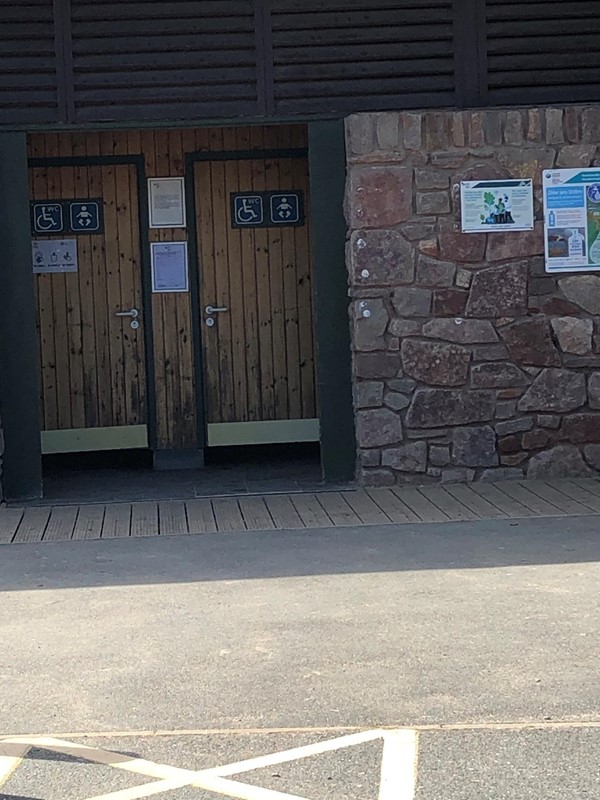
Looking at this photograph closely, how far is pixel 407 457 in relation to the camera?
9250 mm

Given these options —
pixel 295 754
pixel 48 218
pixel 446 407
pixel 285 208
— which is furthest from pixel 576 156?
pixel 295 754

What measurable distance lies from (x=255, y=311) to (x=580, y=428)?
3.20 meters

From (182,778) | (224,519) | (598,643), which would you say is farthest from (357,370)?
(182,778)

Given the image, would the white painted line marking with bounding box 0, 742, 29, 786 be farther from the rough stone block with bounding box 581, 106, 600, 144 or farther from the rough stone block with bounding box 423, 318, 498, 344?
the rough stone block with bounding box 581, 106, 600, 144

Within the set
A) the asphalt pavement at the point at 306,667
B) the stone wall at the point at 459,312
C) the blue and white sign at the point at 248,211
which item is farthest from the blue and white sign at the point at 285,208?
the asphalt pavement at the point at 306,667

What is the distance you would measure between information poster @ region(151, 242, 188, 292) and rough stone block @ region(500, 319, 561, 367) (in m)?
3.11

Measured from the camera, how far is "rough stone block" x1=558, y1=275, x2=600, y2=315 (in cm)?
922

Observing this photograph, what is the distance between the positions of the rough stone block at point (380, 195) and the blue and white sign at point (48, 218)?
3.06m

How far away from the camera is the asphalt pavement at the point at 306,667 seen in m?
3.99

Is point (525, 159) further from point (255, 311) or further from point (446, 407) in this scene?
point (255, 311)

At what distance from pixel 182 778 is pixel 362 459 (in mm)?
5412

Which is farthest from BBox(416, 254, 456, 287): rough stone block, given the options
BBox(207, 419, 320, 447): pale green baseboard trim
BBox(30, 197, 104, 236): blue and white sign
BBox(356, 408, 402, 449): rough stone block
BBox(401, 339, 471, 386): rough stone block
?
BBox(30, 197, 104, 236): blue and white sign

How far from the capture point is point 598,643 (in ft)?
17.3

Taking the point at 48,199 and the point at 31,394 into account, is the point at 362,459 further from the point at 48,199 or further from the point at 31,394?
the point at 48,199
